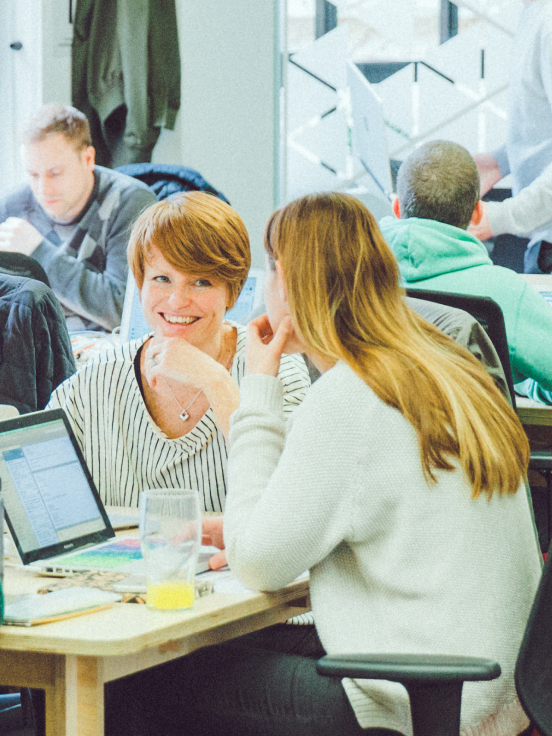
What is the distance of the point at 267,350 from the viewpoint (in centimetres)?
A: 155

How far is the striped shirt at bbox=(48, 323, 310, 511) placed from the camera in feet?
5.92

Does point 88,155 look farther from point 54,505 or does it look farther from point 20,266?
point 54,505

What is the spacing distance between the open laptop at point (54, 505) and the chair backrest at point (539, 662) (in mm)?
469

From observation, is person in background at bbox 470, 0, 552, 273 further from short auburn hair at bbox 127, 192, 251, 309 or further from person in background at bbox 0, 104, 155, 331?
short auburn hair at bbox 127, 192, 251, 309

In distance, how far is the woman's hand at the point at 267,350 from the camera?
1.52 metres

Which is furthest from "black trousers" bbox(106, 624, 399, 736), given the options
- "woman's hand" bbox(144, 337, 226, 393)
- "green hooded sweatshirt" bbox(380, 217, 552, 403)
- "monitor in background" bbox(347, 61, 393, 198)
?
"monitor in background" bbox(347, 61, 393, 198)

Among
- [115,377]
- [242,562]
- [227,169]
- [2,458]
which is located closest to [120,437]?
[115,377]

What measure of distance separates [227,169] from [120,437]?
338cm

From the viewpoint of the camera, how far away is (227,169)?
5.04 meters

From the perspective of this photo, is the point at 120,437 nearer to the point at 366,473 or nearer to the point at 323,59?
the point at 366,473

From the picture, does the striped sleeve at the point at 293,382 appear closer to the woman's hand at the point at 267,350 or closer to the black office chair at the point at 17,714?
the woman's hand at the point at 267,350

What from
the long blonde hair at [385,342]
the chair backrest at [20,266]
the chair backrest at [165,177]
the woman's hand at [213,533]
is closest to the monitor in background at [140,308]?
the chair backrest at [20,266]

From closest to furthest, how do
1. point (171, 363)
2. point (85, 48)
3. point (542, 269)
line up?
point (171, 363) < point (542, 269) < point (85, 48)

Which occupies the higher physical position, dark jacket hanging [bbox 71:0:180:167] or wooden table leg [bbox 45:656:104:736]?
dark jacket hanging [bbox 71:0:180:167]
